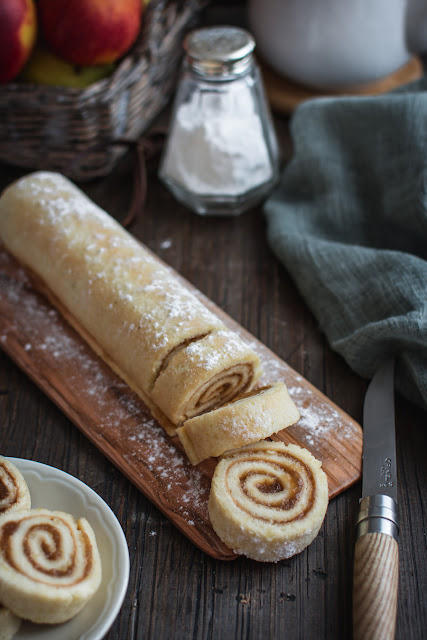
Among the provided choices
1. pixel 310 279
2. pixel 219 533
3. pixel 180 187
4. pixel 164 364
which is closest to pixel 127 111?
pixel 180 187

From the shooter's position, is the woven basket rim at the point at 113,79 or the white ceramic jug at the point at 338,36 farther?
the white ceramic jug at the point at 338,36

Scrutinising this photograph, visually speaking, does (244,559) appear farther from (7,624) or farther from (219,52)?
(219,52)

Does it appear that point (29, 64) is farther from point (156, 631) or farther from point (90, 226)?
point (156, 631)

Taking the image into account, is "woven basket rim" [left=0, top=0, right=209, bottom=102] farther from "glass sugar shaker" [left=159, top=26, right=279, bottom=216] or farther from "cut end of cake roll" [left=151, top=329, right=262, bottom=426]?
"cut end of cake roll" [left=151, top=329, right=262, bottom=426]

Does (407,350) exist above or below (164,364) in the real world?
below

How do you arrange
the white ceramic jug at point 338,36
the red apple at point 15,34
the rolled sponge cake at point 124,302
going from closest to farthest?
the rolled sponge cake at point 124,302 < the red apple at point 15,34 < the white ceramic jug at point 338,36

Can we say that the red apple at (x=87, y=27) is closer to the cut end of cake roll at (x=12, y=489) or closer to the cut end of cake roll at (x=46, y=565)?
the cut end of cake roll at (x=12, y=489)

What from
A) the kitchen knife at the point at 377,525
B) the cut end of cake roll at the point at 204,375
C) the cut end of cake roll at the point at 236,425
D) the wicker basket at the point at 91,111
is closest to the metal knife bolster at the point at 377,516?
the kitchen knife at the point at 377,525
